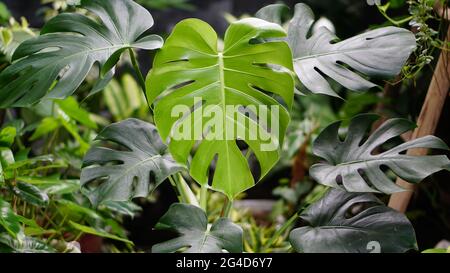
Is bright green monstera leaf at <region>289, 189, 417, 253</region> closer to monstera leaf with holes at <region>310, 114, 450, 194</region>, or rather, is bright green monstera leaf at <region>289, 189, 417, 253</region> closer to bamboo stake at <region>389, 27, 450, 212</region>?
monstera leaf with holes at <region>310, 114, 450, 194</region>

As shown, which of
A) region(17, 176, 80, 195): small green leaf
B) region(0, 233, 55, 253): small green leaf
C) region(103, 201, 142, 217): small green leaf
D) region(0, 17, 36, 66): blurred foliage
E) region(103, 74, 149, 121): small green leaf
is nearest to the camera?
region(0, 233, 55, 253): small green leaf

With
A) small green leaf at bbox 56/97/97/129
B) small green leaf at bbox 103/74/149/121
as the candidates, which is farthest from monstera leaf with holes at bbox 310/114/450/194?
small green leaf at bbox 103/74/149/121

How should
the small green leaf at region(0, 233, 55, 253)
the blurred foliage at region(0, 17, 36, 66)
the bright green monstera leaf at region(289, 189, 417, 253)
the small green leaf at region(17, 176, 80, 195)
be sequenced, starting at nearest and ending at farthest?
the bright green monstera leaf at region(289, 189, 417, 253), the small green leaf at region(0, 233, 55, 253), the small green leaf at region(17, 176, 80, 195), the blurred foliage at region(0, 17, 36, 66)

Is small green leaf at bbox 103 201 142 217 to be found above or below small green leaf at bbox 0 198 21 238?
below

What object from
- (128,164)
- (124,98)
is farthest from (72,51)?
(124,98)

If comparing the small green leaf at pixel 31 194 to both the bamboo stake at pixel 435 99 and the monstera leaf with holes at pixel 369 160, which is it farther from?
the bamboo stake at pixel 435 99

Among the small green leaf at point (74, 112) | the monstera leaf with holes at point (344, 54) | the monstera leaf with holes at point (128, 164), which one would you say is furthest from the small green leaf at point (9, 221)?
the monstera leaf with holes at point (344, 54)
